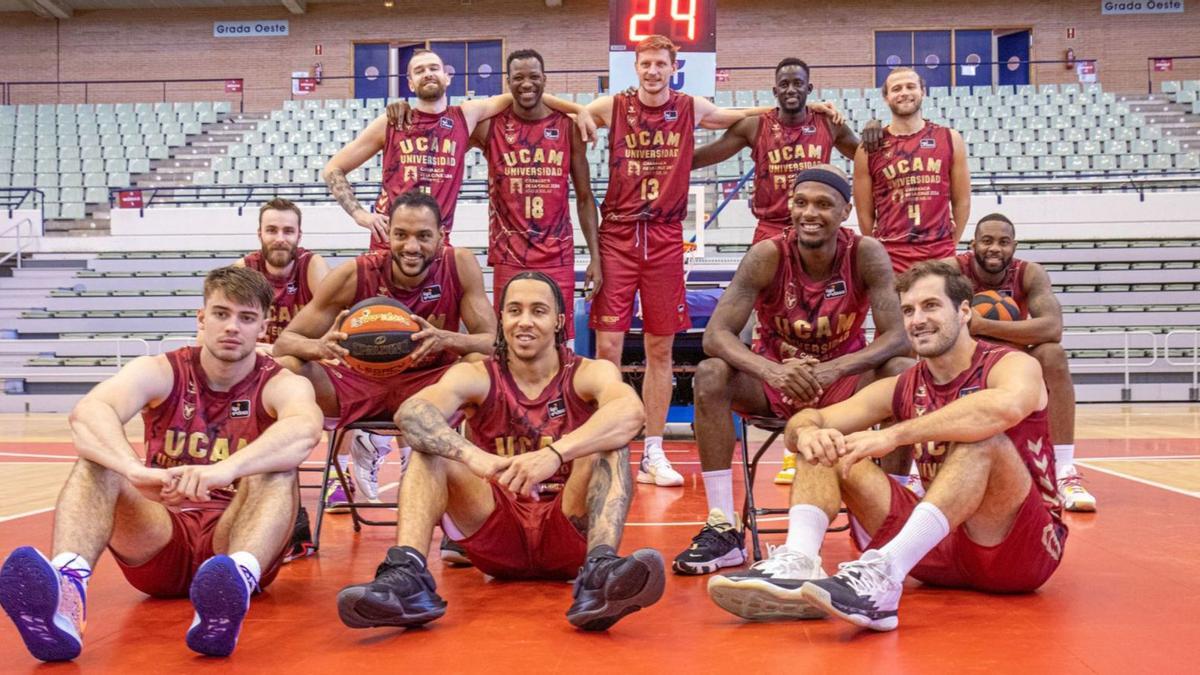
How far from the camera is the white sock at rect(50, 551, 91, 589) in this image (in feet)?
8.87

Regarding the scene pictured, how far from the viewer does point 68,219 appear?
53.8 feet

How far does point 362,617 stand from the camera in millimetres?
2762

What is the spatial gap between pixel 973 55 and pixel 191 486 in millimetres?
19258

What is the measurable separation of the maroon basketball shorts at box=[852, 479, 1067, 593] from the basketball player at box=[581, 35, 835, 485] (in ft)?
7.54

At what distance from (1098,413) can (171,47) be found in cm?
1714

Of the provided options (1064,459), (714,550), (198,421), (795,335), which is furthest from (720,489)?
(1064,459)

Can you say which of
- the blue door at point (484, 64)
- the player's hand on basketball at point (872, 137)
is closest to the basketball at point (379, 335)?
the player's hand on basketball at point (872, 137)

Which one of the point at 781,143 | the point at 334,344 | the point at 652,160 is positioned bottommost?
the point at 334,344

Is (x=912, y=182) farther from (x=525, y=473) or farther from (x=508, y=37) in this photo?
(x=508, y=37)

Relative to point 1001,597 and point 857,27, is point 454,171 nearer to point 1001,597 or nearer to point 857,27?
point 1001,597

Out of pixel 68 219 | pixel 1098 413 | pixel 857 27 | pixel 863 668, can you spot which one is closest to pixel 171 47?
pixel 68 219

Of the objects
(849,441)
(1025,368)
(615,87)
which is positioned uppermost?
(615,87)

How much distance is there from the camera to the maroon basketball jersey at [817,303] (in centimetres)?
397

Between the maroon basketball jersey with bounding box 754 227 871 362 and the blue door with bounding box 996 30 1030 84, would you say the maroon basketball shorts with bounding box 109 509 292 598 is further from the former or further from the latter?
the blue door with bounding box 996 30 1030 84
